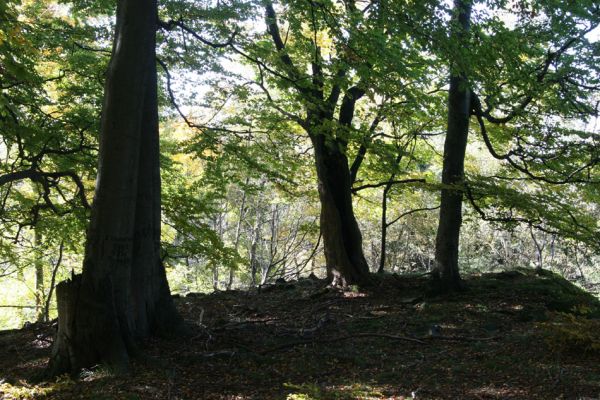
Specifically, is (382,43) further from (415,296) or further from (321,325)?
(415,296)

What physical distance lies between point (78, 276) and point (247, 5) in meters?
6.27

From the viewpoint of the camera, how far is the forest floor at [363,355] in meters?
4.91

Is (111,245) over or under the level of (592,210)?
under

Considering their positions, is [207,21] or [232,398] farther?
[207,21]

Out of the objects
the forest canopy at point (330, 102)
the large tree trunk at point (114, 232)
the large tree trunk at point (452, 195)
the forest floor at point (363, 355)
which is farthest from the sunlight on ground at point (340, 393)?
the large tree trunk at point (452, 195)

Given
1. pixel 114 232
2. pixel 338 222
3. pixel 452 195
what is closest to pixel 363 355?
pixel 114 232

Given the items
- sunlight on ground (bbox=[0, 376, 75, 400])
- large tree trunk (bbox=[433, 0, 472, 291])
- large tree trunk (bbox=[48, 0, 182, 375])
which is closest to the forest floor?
sunlight on ground (bbox=[0, 376, 75, 400])

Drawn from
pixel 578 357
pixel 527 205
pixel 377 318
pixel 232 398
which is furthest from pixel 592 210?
pixel 232 398

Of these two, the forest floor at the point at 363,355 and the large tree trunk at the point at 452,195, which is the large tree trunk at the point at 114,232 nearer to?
the forest floor at the point at 363,355

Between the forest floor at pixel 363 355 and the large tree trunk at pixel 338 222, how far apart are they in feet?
4.01

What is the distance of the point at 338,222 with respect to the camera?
1162 cm

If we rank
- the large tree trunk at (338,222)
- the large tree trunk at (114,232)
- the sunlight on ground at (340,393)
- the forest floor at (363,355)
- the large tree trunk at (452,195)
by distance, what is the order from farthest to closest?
the large tree trunk at (338,222)
the large tree trunk at (452,195)
the large tree trunk at (114,232)
the forest floor at (363,355)
the sunlight on ground at (340,393)

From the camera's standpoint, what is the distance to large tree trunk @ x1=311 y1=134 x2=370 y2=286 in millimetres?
11539

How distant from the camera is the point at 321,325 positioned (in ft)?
27.1
